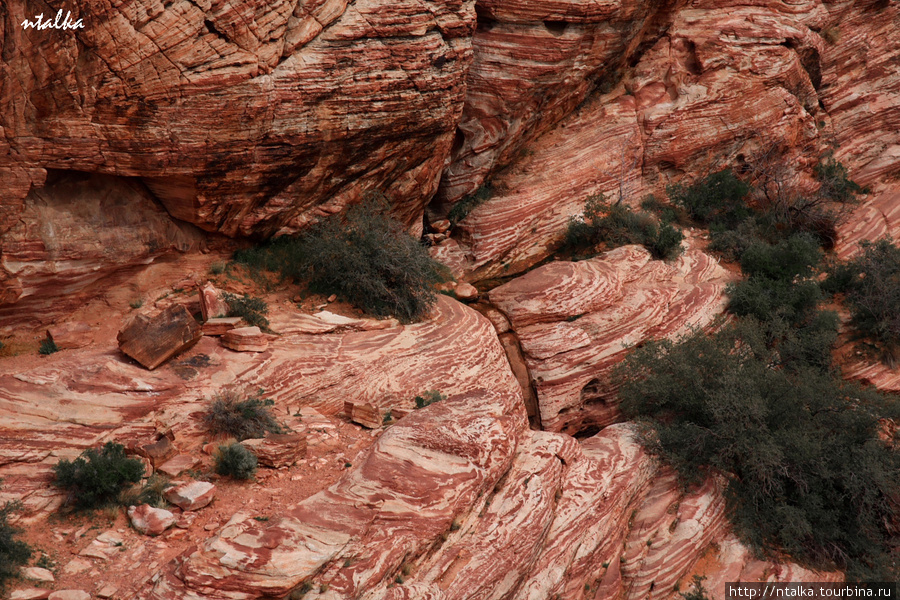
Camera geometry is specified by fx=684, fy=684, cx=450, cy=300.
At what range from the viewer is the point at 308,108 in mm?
10648

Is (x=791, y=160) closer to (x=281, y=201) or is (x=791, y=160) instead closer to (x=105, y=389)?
(x=281, y=201)

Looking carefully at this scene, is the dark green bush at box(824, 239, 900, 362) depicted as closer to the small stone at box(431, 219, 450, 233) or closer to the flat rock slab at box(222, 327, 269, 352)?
the small stone at box(431, 219, 450, 233)

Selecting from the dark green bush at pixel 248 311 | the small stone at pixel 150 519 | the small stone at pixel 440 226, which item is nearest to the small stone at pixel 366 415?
the dark green bush at pixel 248 311

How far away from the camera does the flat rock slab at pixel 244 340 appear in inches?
392

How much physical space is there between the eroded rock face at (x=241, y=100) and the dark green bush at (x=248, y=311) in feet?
4.93

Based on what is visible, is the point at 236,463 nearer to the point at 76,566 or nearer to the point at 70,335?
the point at 76,566

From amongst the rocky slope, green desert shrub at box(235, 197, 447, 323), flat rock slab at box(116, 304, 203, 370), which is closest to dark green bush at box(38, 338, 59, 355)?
the rocky slope

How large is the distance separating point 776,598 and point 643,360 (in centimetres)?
409

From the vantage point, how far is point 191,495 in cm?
754

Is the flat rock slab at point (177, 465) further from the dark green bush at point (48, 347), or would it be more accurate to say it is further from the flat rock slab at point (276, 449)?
the dark green bush at point (48, 347)

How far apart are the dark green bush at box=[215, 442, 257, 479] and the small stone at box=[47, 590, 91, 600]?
2.11 metres

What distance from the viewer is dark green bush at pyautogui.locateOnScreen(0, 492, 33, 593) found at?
6.31 meters

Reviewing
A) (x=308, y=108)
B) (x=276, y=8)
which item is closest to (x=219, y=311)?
Result: (x=308, y=108)

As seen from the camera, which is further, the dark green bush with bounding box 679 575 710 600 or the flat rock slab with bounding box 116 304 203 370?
the dark green bush with bounding box 679 575 710 600
